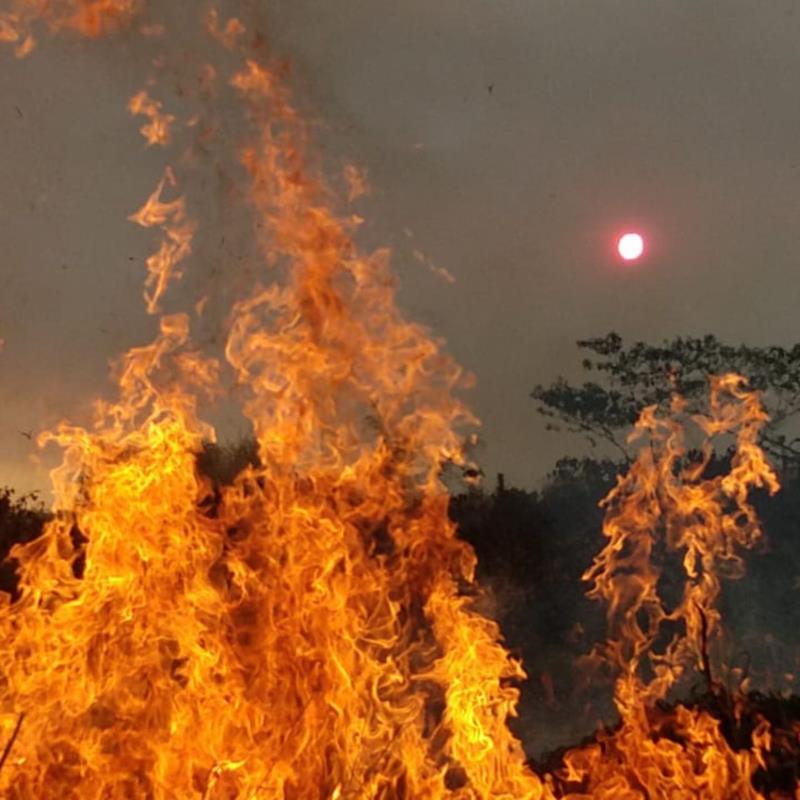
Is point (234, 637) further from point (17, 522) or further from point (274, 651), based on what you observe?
point (17, 522)

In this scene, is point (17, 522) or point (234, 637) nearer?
point (234, 637)

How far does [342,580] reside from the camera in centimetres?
743

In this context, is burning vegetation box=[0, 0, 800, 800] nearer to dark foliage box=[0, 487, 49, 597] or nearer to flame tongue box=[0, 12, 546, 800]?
flame tongue box=[0, 12, 546, 800]

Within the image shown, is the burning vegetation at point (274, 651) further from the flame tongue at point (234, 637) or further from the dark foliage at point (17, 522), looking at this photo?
the dark foliage at point (17, 522)

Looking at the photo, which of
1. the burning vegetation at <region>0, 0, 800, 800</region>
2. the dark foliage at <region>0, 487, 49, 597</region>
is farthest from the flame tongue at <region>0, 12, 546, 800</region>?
the dark foliage at <region>0, 487, 49, 597</region>

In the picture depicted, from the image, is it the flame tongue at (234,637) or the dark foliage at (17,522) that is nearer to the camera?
the flame tongue at (234,637)

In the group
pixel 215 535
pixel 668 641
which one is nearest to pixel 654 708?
pixel 215 535

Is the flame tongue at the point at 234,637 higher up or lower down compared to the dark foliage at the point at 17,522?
lower down

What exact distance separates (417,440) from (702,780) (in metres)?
3.48

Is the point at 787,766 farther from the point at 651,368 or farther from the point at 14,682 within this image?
the point at 651,368

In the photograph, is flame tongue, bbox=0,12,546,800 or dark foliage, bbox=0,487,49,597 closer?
flame tongue, bbox=0,12,546,800

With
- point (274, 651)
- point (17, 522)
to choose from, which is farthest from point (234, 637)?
point (17, 522)

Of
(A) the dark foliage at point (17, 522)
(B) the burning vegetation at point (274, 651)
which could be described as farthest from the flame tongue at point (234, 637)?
(A) the dark foliage at point (17, 522)

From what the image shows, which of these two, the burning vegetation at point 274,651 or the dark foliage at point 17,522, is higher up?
the dark foliage at point 17,522
